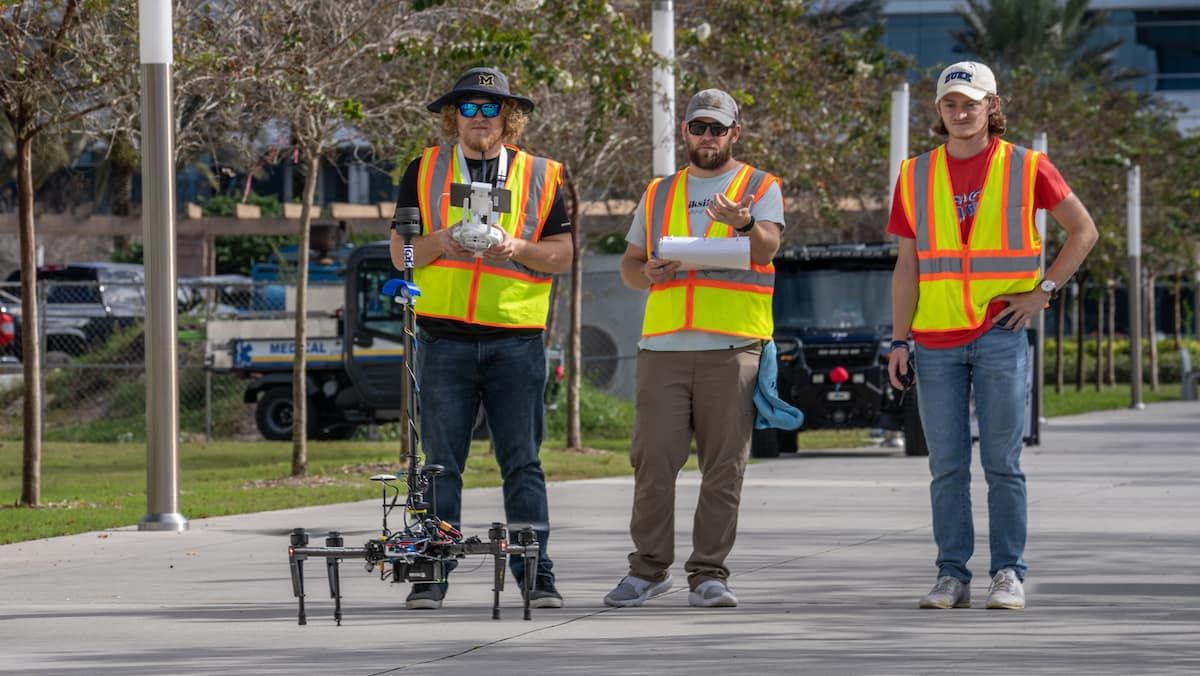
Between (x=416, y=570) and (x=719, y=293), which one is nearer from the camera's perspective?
(x=416, y=570)

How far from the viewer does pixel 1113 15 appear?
7275cm

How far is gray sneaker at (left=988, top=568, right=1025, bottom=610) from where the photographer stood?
8383 millimetres

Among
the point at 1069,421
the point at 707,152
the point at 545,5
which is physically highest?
the point at 545,5

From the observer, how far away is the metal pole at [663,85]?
60.4 ft

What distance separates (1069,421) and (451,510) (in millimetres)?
23867

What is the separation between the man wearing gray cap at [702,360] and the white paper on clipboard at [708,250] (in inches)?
3.4

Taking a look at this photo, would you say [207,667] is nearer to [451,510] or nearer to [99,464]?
[451,510]

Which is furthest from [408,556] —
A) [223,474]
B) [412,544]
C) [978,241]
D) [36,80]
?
[223,474]

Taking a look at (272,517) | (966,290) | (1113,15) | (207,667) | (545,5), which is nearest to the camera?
(207,667)

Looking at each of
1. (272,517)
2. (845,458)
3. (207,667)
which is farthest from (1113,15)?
(207,667)

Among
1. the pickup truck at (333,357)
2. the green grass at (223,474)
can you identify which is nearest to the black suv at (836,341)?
the green grass at (223,474)

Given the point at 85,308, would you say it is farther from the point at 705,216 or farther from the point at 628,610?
the point at 628,610

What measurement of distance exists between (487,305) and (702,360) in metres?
0.90

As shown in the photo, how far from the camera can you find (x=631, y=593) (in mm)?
8656
